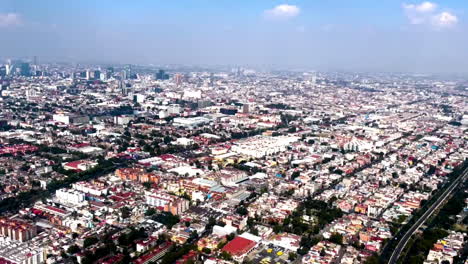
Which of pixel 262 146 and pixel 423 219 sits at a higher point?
pixel 262 146

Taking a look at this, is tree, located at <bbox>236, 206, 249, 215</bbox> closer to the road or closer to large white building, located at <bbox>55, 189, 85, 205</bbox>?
the road

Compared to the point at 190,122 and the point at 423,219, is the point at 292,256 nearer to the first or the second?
the point at 423,219

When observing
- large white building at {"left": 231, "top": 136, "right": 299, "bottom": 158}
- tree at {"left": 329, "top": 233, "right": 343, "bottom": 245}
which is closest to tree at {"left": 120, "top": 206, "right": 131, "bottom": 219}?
tree at {"left": 329, "top": 233, "right": 343, "bottom": 245}

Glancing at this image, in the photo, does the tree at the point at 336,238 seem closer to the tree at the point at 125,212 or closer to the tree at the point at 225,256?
the tree at the point at 225,256

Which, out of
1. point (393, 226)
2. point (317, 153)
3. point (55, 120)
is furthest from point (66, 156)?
point (393, 226)

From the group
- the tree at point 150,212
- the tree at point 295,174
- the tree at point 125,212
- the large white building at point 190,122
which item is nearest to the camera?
the tree at point 125,212

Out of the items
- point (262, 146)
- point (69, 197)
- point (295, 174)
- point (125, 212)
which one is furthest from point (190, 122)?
point (125, 212)

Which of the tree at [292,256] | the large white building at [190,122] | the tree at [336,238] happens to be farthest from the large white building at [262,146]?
the tree at [292,256]

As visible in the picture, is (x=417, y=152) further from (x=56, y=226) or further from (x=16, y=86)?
(x=16, y=86)

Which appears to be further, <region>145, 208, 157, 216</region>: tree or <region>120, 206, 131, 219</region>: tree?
<region>145, 208, 157, 216</region>: tree

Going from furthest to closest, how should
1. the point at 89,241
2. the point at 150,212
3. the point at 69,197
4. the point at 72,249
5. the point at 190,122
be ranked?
the point at 190,122, the point at 69,197, the point at 150,212, the point at 89,241, the point at 72,249
